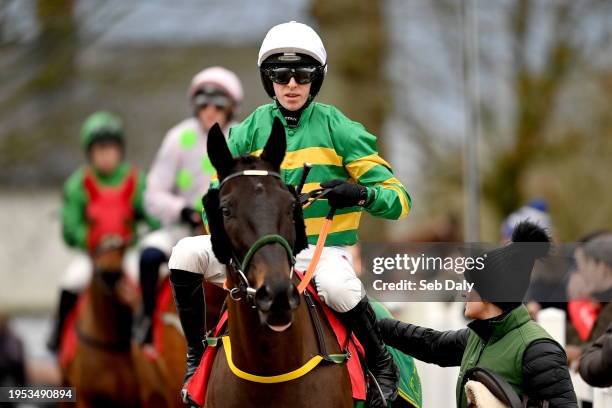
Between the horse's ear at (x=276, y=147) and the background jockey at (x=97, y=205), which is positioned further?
the background jockey at (x=97, y=205)

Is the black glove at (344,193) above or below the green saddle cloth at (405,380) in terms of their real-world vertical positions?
above

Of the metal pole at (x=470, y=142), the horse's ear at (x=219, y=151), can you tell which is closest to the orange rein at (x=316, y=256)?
the horse's ear at (x=219, y=151)

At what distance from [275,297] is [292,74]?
133 cm

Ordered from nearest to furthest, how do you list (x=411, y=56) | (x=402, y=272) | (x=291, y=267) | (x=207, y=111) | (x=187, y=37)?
(x=291, y=267)
(x=402, y=272)
(x=207, y=111)
(x=187, y=37)
(x=411, y=56)

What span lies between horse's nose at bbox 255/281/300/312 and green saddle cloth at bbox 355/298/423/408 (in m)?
1.43

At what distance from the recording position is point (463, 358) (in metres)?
5.95

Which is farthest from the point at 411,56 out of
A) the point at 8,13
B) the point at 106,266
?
the point at 106,266

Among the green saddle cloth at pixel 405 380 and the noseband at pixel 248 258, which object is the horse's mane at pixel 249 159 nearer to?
the noseband at pixel 248 258

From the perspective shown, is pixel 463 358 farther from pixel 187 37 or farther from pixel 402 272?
pixel 187 37

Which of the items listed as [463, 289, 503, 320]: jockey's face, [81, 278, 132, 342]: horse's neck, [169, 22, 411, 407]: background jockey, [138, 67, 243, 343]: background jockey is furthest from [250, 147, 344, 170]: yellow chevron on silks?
[81, 278, 132, 342]: horse's neck

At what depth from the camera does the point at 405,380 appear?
6188mm

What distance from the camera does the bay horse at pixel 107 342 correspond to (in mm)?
10539

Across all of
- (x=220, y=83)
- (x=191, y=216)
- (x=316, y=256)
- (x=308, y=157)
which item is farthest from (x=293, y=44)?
(x=220, y=83)

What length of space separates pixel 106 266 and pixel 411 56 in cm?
971
